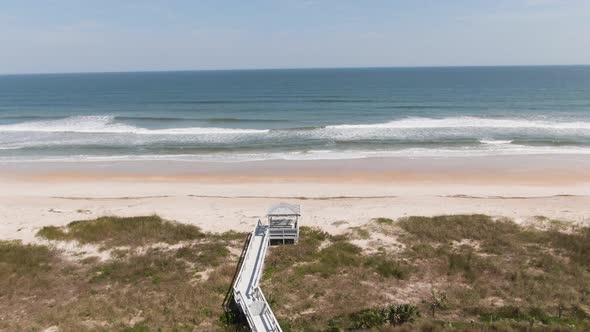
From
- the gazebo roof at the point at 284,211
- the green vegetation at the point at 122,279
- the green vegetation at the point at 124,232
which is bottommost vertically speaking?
the green vegetation at the point at 122,279

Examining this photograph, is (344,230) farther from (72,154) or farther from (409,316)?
(72,154)

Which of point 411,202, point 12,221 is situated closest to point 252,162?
point 411,202

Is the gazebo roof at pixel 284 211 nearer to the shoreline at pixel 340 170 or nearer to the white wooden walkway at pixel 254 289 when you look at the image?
the white wooden walkway at pixel 254 289

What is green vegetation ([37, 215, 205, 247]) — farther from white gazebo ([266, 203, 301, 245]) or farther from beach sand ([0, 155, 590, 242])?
white gazebo ([266, 203, 301, 245])

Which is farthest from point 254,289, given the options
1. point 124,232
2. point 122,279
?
point 124,232

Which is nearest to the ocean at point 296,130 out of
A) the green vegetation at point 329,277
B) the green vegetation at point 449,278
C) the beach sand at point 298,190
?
the beach sand at point 298,190

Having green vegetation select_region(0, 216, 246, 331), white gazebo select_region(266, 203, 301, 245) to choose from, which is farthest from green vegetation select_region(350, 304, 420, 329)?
white gazebo select_region(266, 203, 301, 245)

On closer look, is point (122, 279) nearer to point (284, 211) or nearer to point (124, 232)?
point (124, 232)

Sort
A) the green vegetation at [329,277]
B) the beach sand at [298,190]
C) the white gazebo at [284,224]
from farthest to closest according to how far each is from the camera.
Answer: the beach sand at [298,190] < the white gazebo at [284,224] < the green vegetation at [329,277]
